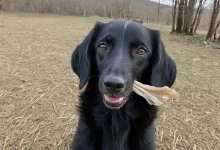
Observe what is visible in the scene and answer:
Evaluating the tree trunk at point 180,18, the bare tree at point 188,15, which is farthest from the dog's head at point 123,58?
the tree trunk at point 180,18

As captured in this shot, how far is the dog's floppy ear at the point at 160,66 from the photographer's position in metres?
2.21

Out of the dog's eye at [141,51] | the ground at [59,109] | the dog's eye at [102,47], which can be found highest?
the dog's eye at [102,47]

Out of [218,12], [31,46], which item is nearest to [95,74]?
[31,46]

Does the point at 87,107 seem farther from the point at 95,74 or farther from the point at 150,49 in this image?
the point at 150,49

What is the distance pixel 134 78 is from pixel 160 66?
0.29 m

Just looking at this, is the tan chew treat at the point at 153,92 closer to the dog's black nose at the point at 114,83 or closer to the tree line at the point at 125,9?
the dog's black nose at the point at 114,83

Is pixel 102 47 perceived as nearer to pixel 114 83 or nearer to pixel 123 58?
pixel 123 58

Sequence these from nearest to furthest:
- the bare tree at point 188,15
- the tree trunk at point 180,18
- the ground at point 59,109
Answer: the ground at point 59,109 → the bare tree at point 188,15 → the tree trunk at point 180,18

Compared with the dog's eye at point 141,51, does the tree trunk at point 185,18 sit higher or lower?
lower

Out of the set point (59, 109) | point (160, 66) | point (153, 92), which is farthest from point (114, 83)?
point (59, 109)

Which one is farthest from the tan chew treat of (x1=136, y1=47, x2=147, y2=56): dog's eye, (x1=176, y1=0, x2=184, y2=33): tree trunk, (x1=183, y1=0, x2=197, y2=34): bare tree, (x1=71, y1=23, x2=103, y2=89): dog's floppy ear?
(x1=176, y1=0, x2=184, y2=33): tree trunk

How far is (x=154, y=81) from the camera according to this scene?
87.6 inches

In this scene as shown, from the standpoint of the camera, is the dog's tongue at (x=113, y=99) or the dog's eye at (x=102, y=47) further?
the dog's eye at (x=102, y=47)

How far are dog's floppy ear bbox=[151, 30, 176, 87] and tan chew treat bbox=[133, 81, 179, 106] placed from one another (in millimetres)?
110
